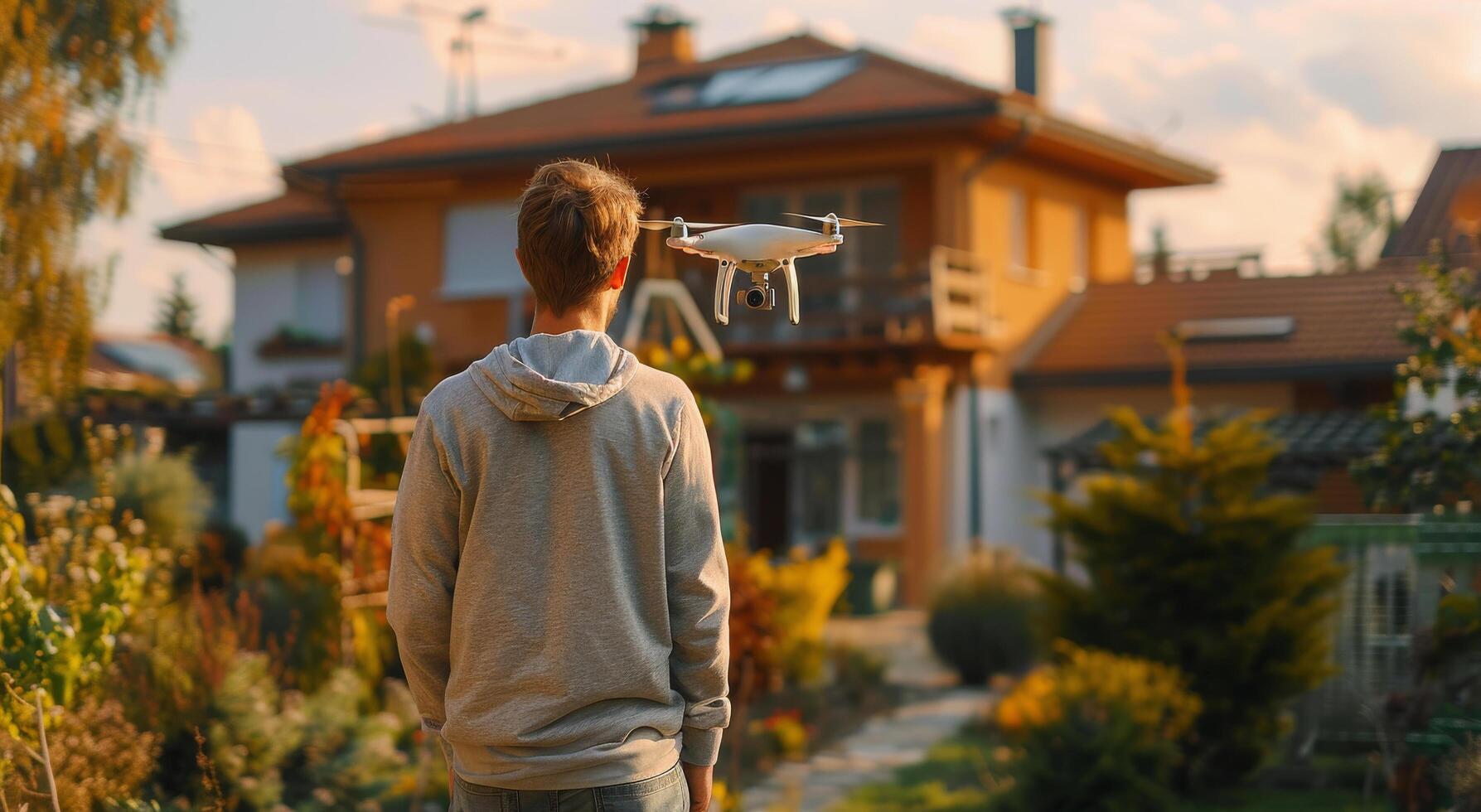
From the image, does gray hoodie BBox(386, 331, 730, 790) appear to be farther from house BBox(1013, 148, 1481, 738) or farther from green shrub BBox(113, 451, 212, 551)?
house BBox(1013, 148, 1481, 738)

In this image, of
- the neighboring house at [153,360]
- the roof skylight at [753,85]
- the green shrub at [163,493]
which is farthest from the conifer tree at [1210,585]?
the neighboring house at [153,360]

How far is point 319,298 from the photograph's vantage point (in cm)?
2442

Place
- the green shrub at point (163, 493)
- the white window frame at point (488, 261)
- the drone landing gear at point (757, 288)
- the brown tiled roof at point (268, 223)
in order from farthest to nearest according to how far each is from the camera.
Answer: the brown tiled roof at point (268, 223)
the white window frame at point (488, 261)
the green shrub at point (163, 493)
the drone landing gear at point (757, 288)

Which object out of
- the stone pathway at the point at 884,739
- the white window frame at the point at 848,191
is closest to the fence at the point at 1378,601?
the stone pathway at the point at 884,739

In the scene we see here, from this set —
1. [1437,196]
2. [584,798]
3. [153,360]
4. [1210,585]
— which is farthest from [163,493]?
[153,360]

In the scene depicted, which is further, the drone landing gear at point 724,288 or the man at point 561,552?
the drone landing gear at point 724,288

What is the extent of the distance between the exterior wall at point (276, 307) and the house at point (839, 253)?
0.06 m

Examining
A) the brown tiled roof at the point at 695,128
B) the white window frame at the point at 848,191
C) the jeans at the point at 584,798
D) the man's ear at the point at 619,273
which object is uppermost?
the brown tiled roof at the point at 695,128

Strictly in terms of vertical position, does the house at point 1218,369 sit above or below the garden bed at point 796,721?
above

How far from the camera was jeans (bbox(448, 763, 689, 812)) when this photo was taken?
2656 millimetres

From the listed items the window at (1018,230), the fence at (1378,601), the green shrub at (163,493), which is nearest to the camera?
the fence at (1378,601)

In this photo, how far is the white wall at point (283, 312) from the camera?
24156mm

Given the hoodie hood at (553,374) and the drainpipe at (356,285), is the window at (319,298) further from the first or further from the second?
the hoodie hood at (553,374)

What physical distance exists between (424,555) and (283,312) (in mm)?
22901
